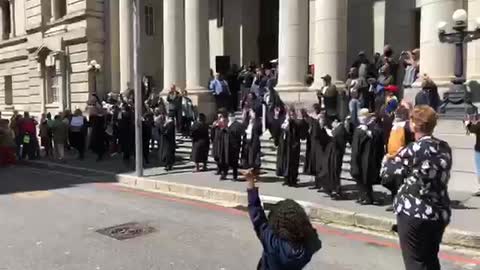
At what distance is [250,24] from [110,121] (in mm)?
8665

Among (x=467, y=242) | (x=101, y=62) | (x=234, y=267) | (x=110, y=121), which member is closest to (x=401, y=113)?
(x=467, y=242)

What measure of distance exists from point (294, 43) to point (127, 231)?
32.5 ft

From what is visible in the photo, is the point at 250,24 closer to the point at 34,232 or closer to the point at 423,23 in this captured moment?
the point at 423,23

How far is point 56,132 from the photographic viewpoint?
17859mm

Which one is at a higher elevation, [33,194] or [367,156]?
[367,156]

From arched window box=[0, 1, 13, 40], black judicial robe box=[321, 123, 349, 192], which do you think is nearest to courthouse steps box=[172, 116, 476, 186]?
black judicial robe box=[321, 123, 349, 192]

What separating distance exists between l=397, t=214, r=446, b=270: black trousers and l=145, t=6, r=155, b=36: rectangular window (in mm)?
23571

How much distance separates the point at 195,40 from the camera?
19016 millimetres

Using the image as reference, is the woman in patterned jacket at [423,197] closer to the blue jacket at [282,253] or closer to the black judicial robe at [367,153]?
the blue jacket at [282,253]

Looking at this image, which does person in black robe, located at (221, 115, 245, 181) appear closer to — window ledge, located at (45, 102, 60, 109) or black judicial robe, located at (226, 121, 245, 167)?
black judicial robe, located at (226, 121, 245, 167)

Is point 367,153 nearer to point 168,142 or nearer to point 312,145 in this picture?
point 312,145

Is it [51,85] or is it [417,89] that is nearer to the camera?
[417,89]

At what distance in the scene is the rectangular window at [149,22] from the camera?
25969mm

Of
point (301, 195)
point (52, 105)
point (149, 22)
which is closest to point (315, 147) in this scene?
point (301, 195)
